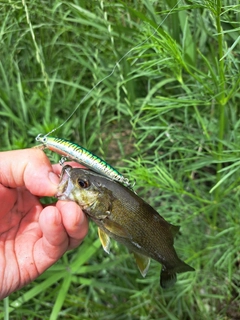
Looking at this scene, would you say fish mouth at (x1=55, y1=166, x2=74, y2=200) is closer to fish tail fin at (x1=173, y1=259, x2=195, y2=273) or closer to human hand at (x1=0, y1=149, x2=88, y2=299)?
human hand at (x1=0, y1=149, x2=88, y2=299)

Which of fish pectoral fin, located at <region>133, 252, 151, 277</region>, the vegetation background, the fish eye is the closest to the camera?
the fish eye

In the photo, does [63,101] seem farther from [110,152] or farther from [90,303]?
[90,303]

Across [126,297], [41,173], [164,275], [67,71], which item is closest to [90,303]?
[126,297]

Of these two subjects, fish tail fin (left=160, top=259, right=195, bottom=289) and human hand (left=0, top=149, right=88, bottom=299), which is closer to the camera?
human hand (left=0, top=149, right=88, bottom=299)

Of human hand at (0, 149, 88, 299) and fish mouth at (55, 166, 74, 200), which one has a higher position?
fish mouth at (55, 166, 74, 200)

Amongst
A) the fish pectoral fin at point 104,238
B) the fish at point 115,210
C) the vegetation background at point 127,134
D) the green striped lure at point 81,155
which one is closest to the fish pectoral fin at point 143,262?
the fish at point 115,210

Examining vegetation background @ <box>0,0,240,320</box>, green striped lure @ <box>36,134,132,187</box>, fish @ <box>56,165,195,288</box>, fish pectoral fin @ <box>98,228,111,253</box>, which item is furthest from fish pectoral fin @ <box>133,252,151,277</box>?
vegetation background @ <box>0,0,240,320</box>

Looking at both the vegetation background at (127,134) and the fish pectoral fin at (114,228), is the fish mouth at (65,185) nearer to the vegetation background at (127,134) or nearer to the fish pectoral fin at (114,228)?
the fish pectoral fin at (114,228)

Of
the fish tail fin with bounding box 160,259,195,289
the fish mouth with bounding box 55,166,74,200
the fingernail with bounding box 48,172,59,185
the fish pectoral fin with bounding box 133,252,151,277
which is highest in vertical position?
the fish mouth with bounding box 55,166,74,200
